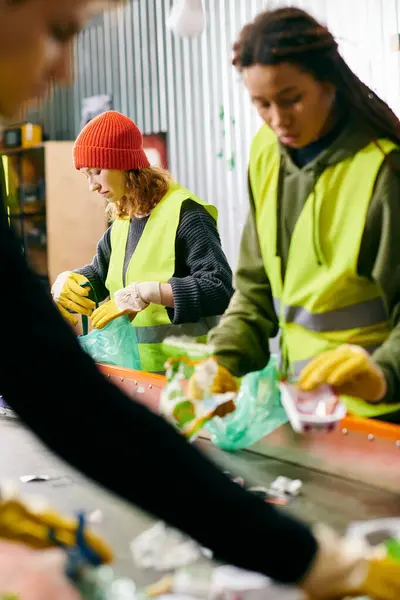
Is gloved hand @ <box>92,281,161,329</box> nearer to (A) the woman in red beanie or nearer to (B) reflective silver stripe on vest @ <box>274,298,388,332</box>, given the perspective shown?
(A) the woman in red beanie

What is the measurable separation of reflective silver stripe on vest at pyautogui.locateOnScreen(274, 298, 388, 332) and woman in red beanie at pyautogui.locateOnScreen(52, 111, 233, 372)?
503 millimetres

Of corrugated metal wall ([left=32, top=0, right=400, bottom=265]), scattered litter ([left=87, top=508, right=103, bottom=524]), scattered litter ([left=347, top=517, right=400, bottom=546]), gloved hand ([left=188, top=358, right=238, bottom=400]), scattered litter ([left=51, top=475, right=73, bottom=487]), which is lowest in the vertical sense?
scattered litter ([left=51, top=475, right=73, bottom=487])

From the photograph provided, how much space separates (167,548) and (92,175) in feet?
4.44

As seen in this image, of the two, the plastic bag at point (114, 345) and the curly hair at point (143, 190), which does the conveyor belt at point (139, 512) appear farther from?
the curly hair at point (143, 190)

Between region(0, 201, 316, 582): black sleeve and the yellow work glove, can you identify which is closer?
region(0, 201, 316, 582): black sleeve

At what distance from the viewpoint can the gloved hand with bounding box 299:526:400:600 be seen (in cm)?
74

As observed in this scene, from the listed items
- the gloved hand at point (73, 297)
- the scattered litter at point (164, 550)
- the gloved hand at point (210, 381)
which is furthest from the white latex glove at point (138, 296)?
the scattered litter at point (164, 550)

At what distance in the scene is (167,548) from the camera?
1082 mm

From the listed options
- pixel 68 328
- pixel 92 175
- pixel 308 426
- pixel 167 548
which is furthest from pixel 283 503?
pixel 92 175

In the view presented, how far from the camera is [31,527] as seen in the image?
3.03 ft

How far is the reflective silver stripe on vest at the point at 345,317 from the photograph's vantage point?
1363 mm

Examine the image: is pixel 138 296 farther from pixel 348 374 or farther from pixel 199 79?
pixel 199 79

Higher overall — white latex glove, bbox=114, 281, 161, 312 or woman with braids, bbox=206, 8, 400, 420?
woman with braids, bbox=206, 8, 400, 420

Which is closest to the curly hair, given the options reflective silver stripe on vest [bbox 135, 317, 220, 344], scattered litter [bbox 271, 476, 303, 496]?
reflective silver stripe on vest [bbox 135, 317, 220, 344]
